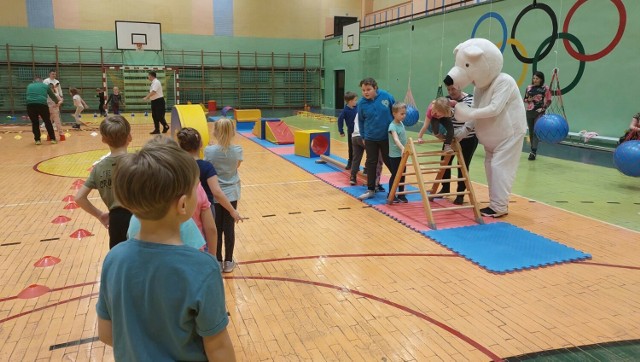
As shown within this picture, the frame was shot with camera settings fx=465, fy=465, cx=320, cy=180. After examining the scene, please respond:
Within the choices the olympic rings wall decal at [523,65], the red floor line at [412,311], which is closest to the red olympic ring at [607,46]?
the olympic rings wall decal at [523,65]

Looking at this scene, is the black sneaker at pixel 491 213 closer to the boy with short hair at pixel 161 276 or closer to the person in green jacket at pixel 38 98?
the boy with short hair at pixel 161 276

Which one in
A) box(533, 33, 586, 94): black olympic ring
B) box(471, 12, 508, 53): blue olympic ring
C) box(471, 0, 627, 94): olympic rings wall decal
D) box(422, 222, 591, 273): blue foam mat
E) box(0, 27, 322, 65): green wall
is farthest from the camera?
box(0, 27, 322, 65): green wall

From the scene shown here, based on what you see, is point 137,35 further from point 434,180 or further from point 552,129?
point 434,180

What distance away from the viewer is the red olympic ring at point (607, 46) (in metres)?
9.16

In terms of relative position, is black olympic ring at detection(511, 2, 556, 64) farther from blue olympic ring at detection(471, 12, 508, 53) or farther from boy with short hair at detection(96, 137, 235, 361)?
boy with short hair at detection(96, 137, 235, 361)

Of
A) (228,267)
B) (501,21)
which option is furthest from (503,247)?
(501,21)

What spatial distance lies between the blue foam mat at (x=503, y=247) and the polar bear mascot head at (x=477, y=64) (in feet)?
5.60

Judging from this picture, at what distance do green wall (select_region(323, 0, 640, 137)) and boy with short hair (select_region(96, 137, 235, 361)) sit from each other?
10.4 metres

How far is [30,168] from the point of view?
848 centimetres

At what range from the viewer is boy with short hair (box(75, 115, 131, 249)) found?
2691 millimetres

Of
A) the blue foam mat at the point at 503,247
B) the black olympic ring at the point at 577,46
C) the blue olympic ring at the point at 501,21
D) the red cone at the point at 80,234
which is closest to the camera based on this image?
the blue foam mat at the point at 503,247

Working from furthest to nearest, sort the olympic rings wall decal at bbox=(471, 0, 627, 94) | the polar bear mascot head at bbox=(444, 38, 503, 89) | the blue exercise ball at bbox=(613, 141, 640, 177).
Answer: the olympic rings wall decal at bbox=(471, 0, 627, 94) → the blue exercise ball at bbox=(613, 141, 640, 177) → the polar bear mascot head at bbox=(444, 38, 503, 89)

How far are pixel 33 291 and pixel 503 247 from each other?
13.6 feet

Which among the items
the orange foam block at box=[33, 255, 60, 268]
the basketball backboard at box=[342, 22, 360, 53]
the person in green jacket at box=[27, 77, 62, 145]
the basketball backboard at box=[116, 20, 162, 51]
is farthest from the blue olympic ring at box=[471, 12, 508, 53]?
the basketball backboard at box=[116, 20, 162, 51]
